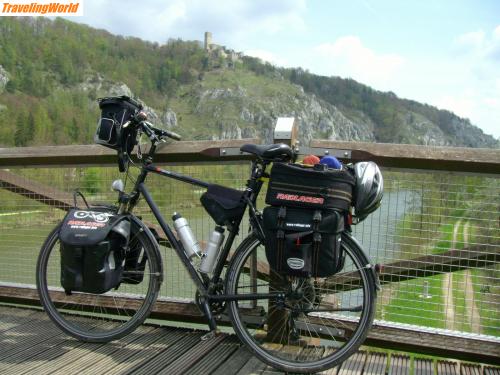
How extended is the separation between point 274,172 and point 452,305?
148cm

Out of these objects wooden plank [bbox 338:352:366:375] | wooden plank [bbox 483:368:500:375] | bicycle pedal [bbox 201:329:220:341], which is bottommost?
wooden plank [bbox 338:352:366:375]

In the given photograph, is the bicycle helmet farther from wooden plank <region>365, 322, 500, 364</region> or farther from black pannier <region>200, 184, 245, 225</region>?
wooden plank <region>365, 322, 500, 364</region>

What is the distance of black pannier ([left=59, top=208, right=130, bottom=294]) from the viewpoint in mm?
2707

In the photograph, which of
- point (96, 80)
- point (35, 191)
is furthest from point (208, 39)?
point (35, 191)

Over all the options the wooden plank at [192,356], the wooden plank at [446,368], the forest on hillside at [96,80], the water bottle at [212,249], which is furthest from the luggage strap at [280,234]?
the forest on hillside at [96,80]

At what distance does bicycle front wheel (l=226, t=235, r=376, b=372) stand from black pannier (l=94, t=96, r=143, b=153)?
3.12 ft

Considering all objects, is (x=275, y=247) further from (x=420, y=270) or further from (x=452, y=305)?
(x=452, y=305)

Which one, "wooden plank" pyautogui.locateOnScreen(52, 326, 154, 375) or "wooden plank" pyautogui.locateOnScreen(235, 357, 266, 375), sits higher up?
"wooden plank" pyautogui.locateOnScreen(235, 357, 266, 375)

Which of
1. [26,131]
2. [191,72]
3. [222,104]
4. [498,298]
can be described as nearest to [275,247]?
[498,298]

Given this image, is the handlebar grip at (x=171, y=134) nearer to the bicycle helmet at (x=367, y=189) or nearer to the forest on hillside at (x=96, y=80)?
the bicycle helmet at (x=367, y=189)

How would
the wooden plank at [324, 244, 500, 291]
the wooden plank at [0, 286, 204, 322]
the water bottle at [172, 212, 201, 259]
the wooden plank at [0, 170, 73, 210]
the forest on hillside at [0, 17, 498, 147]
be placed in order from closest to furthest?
the wooden plank at [324, 244, 500, 291]
the water bottle at [172, 212, 201, 259]
the wooden plank at [0, 286, 204, 322]
the wooden plank at [0, 170, 73, 210]
the forest on hillside at [0, 17, 498, 147]

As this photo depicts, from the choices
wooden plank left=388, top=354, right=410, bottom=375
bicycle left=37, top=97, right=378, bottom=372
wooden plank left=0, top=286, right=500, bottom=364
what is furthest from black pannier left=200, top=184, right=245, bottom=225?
wooden plank left=388, top=354, right=410, bottom=375

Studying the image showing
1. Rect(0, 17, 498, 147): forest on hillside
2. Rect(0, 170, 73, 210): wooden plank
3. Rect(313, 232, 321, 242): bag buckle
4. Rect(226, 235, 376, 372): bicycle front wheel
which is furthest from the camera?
Rect(0, 17, 498, 147): forest on hillside

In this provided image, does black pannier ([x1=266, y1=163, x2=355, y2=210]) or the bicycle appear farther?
the bicycle
